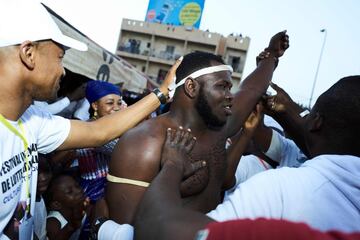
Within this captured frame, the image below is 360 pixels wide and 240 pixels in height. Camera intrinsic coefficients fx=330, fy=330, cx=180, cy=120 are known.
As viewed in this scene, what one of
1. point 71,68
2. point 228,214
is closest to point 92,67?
point 71,68

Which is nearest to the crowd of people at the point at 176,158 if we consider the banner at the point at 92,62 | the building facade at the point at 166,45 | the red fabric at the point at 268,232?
the red fabric at the point at 268,232

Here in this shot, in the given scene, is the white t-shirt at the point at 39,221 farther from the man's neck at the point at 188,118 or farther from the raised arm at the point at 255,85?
the raised arm at the point at 255,85

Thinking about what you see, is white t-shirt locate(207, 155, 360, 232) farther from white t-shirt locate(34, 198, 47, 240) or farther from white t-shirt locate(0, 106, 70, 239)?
white t-shirt locate(34, 198, 47, 240)

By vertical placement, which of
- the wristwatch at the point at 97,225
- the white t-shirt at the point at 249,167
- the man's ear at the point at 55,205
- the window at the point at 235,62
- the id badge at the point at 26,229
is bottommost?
the man's ear at the point at 55,205

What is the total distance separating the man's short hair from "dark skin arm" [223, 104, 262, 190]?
0.62m

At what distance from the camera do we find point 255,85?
311cm

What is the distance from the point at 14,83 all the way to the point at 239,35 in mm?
42996

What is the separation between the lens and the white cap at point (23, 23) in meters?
1.66

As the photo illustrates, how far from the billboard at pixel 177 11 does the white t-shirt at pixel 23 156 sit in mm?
32286

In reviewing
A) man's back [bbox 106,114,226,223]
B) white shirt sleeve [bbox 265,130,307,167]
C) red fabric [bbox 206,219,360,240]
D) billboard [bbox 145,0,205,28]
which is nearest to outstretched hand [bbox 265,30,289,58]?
white shirt sleeve [bbox 265,130,307,167]

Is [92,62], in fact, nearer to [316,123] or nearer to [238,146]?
[238,146]

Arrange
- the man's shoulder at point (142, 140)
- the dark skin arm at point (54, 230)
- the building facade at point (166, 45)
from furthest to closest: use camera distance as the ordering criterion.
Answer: the building facade at point (166, 45)
the dark skin arm at point (54, 230)
the man's shoulder at point (142, 140)

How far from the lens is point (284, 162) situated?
3.52 metres

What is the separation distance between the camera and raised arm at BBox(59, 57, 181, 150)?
2225mm
